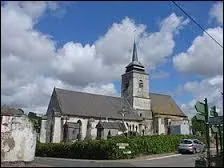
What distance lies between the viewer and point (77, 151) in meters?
36.0

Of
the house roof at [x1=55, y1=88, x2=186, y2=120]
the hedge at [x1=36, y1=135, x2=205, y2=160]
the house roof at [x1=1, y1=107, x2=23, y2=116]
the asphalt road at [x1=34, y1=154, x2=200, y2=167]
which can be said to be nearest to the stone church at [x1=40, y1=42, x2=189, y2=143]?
the house roof at [x1=55, y1=88, x2=186, y2=120]

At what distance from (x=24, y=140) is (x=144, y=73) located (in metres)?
62.2

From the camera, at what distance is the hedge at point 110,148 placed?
32500 millimetres

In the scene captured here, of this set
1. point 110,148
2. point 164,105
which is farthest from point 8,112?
point 164,105

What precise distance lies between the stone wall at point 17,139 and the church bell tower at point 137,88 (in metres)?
56.8

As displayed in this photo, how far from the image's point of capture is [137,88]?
79.7 metres

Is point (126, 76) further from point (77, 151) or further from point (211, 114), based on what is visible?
point (211, 114)

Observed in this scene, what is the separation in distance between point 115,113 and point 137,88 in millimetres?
9297

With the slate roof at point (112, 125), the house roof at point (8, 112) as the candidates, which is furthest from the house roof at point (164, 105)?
the house roof at point (8, 112)

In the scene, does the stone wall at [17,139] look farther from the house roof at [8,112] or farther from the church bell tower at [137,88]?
the church bell tower at [137,88]

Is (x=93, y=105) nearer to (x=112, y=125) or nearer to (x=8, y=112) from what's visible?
(x=112, y=125)

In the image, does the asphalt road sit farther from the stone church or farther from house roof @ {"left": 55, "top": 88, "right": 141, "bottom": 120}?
house roof @ {"left": 55, "top": 88, "right": 141, "bottom": 120}

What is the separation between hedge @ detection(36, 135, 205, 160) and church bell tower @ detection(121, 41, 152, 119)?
1458 inches

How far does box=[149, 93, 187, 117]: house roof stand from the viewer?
8327 cm
